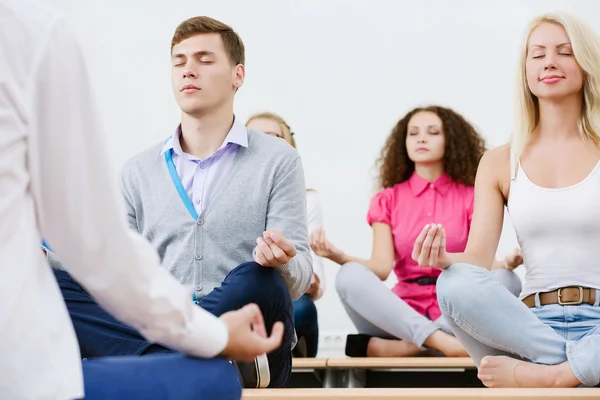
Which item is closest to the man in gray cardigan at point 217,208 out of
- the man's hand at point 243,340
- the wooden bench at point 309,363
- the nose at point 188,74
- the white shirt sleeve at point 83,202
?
the nose at point 188,74

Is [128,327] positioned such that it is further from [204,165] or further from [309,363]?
[309,363]

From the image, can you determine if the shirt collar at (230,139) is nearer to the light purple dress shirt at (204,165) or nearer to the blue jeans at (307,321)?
the light purple dress shirt at (204,165)

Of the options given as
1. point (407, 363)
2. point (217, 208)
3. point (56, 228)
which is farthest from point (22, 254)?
point (407, 363)

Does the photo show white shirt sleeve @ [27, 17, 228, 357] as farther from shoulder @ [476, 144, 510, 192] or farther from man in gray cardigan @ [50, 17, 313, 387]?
shoulder @ [476, 144, 510, 192]

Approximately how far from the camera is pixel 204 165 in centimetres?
212

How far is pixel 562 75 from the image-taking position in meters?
2.01

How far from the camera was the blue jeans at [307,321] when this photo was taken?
2.96 m

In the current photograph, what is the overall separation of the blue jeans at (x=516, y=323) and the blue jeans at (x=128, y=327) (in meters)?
0.35

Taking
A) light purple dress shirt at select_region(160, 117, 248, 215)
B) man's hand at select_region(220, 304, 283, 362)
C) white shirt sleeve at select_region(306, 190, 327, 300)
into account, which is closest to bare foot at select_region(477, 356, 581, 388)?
light purple dress shirt at select_region(160, 117, 248, 215)

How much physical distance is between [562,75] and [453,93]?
1895 mm

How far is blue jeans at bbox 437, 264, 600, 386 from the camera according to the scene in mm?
1793

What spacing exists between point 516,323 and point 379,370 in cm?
101

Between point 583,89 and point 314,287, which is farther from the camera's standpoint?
point 314,287

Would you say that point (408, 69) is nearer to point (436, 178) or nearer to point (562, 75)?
point (436, 178)
